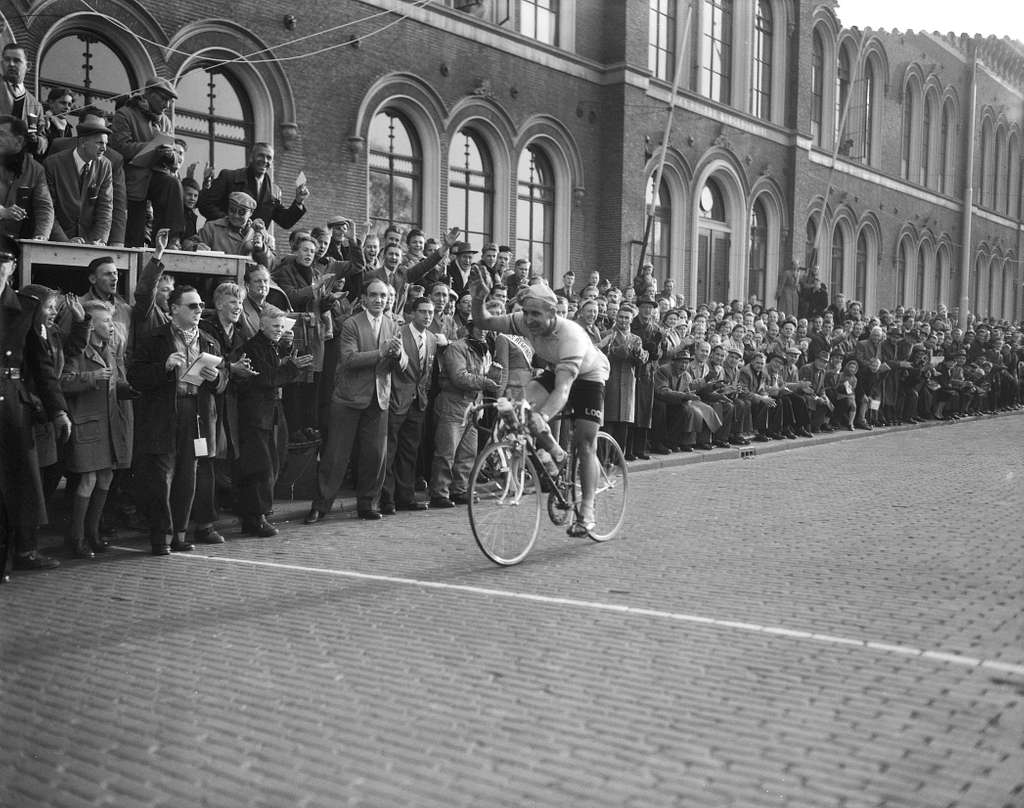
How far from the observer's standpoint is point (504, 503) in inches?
300

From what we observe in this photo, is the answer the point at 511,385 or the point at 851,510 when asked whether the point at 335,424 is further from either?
the point at 851,510

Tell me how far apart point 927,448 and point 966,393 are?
9199mm

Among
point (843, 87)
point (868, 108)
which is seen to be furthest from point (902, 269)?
point (843, 87)

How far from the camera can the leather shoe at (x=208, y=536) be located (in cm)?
855

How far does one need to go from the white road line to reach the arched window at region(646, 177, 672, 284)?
20.1m

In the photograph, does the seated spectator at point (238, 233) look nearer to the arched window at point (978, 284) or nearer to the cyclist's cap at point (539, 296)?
the cyclist's cap at point (539, 296)

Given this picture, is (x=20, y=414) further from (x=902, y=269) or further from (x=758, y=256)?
(x=902, y=269)

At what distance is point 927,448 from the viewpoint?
679 inches

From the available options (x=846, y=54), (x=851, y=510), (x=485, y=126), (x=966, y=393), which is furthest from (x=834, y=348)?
(x=846, y=54)

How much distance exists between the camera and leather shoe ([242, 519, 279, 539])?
888 centimetres

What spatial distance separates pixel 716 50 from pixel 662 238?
613 cm

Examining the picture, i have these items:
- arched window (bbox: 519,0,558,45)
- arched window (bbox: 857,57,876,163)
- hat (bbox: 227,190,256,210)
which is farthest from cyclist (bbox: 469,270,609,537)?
arched window (bbox: 857,57,876,163)

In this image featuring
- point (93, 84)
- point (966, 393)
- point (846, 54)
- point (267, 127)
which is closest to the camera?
point (93, 84)

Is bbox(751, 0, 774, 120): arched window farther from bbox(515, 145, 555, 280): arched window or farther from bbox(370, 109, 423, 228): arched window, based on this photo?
bbox(370, 109, 423, 228): arched window
